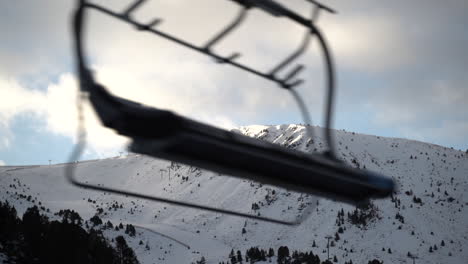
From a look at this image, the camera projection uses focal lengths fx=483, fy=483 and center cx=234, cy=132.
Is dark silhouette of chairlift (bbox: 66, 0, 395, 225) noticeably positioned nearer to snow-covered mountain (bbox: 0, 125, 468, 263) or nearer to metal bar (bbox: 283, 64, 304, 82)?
metal bar (bbox: 283, 64, 304, 82)

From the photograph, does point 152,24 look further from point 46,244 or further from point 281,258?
point 281,258

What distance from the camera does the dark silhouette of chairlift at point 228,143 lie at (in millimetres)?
3213

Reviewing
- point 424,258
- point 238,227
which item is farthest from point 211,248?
point 424,258

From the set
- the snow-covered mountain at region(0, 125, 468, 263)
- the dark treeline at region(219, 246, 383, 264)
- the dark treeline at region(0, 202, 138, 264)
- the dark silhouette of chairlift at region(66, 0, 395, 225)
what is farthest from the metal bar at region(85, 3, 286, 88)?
the dark treeline at region(219, 246, 383, 264)

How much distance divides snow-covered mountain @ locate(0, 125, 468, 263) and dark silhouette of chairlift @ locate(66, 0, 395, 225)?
62990 mm

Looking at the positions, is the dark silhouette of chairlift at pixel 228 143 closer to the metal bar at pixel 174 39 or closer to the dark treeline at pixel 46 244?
the metal bar at pixel 174 39

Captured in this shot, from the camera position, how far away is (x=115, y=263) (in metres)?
54.6

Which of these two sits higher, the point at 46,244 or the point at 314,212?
the point at 314,212

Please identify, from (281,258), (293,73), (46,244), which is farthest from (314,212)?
(293,73)

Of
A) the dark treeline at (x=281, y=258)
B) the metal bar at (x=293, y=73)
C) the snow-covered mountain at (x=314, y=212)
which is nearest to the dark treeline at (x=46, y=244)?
the snow-covered mountain at (x=314, y=212)

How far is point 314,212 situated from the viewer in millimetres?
115688

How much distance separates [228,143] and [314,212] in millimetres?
115381

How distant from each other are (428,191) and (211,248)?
52.6m

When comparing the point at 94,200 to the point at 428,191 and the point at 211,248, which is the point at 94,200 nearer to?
the point at 211,248
